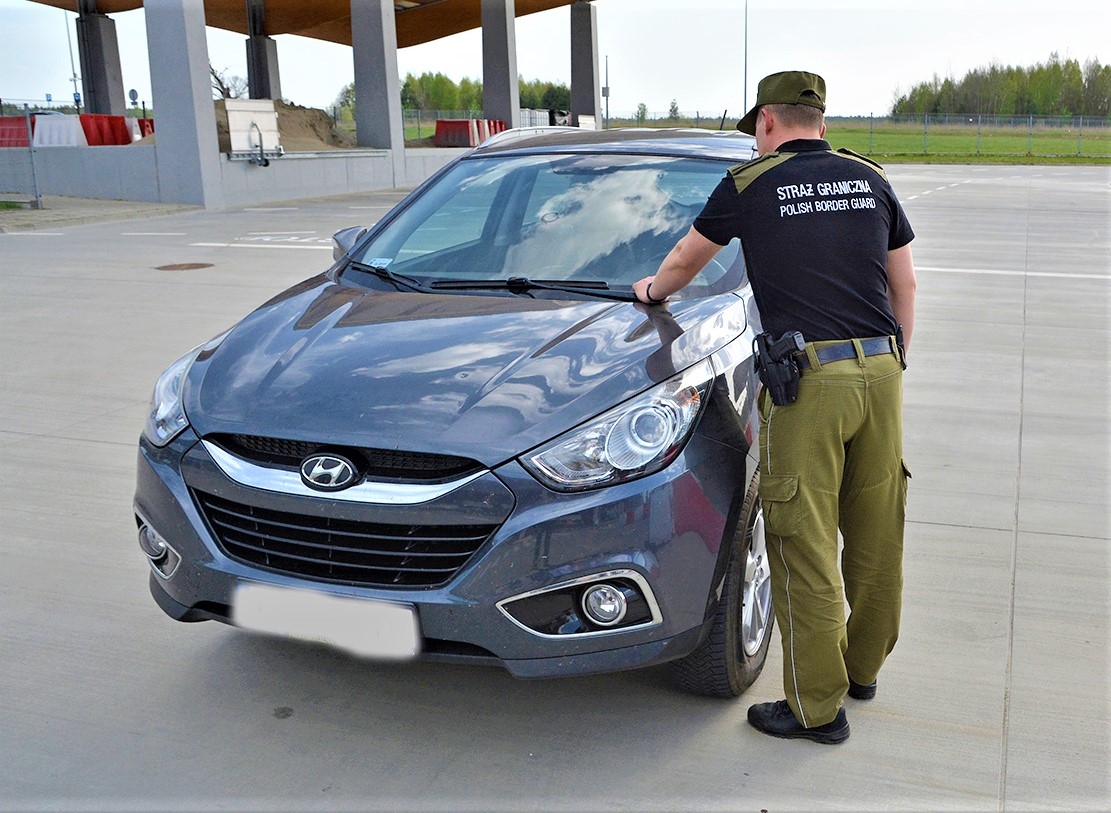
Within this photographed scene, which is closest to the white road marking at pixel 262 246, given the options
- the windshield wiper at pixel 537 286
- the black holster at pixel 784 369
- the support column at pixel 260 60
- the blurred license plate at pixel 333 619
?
the windshield wiper at pixel 537 286

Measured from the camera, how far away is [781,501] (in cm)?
282

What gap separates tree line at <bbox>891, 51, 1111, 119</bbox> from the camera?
67562 millimetres

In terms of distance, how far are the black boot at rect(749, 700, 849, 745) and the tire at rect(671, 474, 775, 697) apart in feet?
0.40

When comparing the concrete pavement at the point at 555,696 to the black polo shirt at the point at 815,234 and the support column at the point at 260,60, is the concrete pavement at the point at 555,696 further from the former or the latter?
the support column at the point at 260,60

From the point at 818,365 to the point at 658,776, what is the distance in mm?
1158

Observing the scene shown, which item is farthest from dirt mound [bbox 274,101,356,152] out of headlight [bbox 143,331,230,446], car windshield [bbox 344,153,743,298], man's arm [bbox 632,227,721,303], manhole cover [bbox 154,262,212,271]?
man's arm [bbox 632,227,721,303]

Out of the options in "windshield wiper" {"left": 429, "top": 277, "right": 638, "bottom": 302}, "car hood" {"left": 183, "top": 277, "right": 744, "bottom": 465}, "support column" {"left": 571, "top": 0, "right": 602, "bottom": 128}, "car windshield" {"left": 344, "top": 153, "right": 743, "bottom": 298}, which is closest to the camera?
"car hood" {"left": 183, "top": 277, "right": 744, "bottom": 465}

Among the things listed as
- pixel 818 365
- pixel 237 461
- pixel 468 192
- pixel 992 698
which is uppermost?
pixel 468 192

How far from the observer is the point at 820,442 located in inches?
110

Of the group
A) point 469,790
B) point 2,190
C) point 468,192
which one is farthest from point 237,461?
point 2,190

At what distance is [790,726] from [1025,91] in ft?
258

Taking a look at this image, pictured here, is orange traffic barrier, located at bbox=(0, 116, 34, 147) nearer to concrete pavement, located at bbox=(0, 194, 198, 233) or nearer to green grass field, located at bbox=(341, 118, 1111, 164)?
concrete pavement, located at bbox=(0, 194, 198, 233)

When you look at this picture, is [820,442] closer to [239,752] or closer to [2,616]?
[239,752]

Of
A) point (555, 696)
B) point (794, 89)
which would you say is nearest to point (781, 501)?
point (555, 696)
